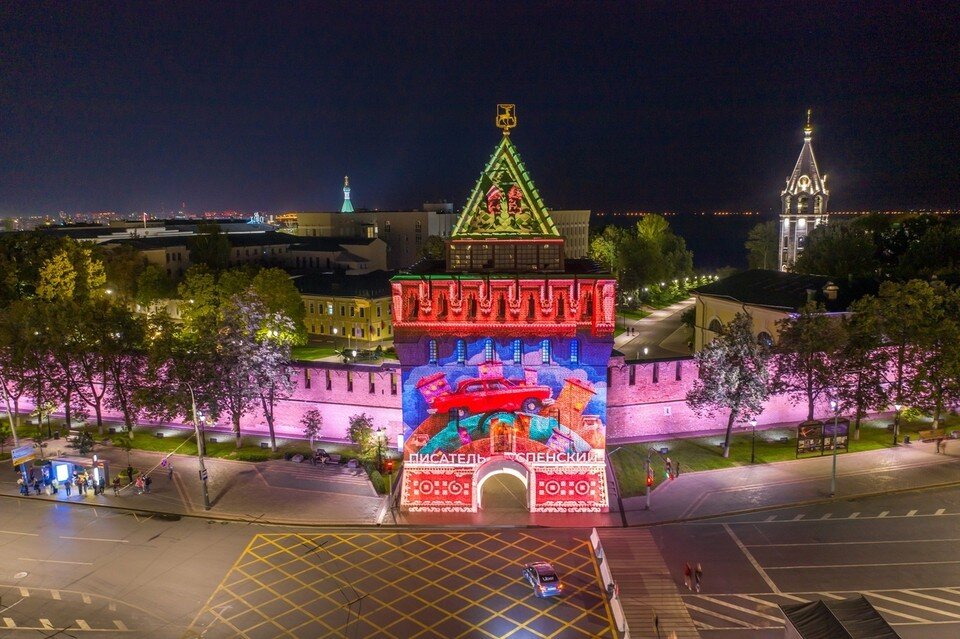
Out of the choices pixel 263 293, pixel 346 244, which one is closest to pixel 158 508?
pixel 263 293

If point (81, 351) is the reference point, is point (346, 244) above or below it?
above

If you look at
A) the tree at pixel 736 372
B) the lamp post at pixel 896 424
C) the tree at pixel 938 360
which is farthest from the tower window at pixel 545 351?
the tree at pixel 938 360

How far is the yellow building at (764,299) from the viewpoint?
6103cm

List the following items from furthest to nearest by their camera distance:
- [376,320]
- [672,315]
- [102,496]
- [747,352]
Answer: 1. [672,315]
2. [376,320]
3. [747,352]
4. [102,496]

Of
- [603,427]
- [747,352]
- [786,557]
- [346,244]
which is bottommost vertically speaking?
[786,557]

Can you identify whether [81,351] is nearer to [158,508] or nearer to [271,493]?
[158,508]

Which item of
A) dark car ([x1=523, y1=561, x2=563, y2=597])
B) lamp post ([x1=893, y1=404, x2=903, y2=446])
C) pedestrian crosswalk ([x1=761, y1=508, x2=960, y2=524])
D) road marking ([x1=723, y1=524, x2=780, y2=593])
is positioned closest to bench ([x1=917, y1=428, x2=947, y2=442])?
lamp post ([x1=893, y1=404, x2=903, y2=446])

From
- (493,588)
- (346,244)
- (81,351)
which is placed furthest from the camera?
(346,244)

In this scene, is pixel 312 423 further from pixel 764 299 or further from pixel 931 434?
pixel 931 434

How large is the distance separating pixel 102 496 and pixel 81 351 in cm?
1534

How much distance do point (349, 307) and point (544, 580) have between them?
60.8 meters

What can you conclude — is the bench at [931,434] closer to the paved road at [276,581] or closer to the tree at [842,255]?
the paved road at [276,581]

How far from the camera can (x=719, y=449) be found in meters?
51.8

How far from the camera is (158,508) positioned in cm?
4341
